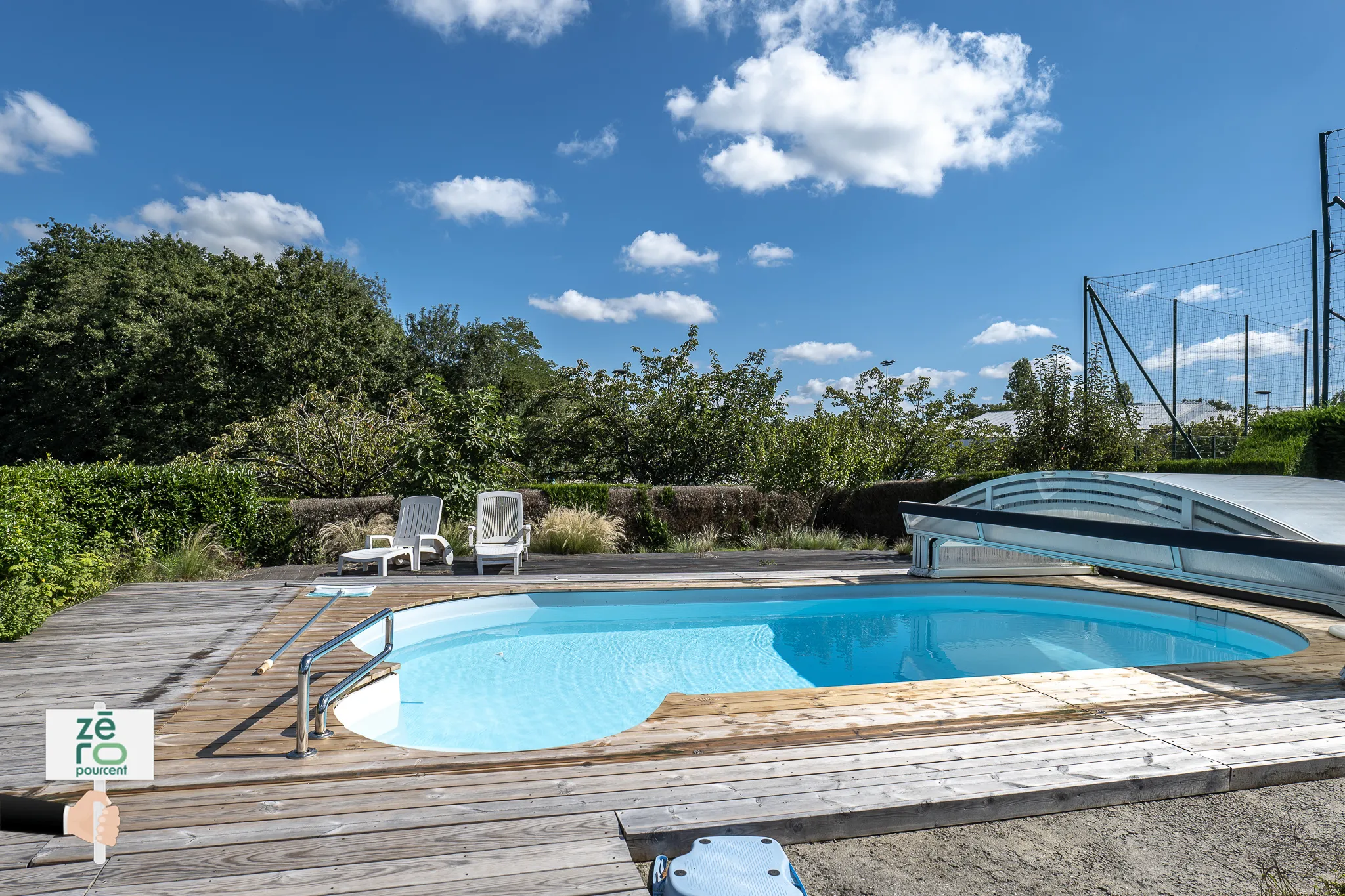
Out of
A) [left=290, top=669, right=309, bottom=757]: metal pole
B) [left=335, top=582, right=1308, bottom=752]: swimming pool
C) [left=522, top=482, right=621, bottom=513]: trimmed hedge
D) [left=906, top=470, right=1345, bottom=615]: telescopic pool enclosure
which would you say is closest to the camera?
[left=290, top=669, right=309, bottom=757]: metal pole

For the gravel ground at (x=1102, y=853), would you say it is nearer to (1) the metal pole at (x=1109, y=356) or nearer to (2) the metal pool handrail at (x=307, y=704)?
(2) the metal pool handrail at (x=307, y=704)

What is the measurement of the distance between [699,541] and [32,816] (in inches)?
395

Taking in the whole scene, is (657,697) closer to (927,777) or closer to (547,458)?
(927,777)

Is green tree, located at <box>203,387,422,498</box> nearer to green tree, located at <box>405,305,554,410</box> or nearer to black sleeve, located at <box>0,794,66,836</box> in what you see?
black sleeve, located at <box>0,794,66,836</box>

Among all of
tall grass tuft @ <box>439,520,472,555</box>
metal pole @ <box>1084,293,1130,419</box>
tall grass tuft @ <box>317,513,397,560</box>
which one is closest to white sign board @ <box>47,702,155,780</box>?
tall grass tuft @ <box>439,520,472,555</box>

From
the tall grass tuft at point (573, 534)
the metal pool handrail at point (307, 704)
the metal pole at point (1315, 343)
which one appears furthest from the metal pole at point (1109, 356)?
the metal pool handrail at point (307, 704)

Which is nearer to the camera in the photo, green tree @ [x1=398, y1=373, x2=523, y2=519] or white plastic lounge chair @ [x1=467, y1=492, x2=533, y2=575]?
white plastic lounge chair @ [x1=467, y1=492, x2=533, y2=575]

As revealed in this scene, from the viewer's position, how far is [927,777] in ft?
8.71

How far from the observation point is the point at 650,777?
2.65m

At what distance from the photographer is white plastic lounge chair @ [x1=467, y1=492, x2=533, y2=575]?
7.99 m

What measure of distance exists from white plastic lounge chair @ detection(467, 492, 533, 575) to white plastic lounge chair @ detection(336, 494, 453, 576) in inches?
15.3

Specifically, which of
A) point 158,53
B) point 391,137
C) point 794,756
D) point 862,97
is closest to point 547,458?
point 391,137

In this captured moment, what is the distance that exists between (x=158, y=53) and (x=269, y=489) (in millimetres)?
8264

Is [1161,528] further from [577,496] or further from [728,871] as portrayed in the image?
[577,496]
